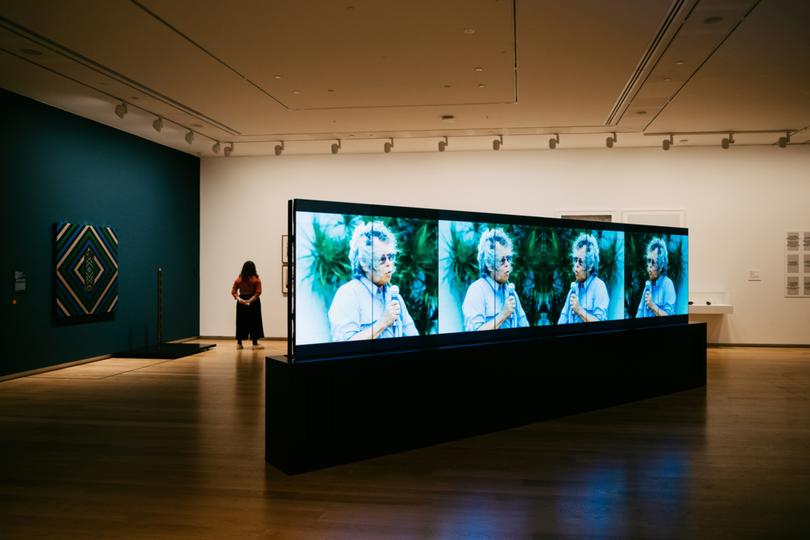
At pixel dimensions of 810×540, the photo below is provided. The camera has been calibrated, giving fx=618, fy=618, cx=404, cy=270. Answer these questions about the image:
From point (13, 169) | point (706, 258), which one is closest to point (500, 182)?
point (706, 258)

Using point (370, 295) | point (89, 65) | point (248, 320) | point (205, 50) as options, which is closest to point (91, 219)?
point (248, 320)

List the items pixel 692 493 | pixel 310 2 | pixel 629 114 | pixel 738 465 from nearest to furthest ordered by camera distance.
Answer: pixel 692 493, pixel 738 465, pixel 310 2, pixel 629 114

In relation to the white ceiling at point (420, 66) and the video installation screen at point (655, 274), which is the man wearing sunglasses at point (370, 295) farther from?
the video installation screen at point (655, 274)

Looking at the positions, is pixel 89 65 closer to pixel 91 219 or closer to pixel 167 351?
pixel 91 219

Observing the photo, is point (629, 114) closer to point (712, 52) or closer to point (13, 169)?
point (712, 52)

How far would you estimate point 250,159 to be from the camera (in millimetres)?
12492

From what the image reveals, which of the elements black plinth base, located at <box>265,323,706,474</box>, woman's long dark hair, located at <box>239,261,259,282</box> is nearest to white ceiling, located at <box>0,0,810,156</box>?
woman's long dark hair, located at <box>239,261,259,282</box>

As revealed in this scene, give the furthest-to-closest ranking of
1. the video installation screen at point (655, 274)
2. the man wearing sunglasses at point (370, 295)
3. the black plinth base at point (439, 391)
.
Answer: the video installation screen at point (655, 274)
the man wearing sunglasses at point (370, 295)
the black plinth base at point (439, 391)

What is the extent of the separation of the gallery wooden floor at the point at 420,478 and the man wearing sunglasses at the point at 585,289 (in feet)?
3.22

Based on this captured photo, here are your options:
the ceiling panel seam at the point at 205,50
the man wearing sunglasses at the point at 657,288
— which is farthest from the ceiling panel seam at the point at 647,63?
the ceiling panel seam at the point at 205,50

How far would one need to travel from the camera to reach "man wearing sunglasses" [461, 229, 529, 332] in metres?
5.28

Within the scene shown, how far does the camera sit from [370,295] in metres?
4.56

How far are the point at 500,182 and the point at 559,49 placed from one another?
5426mm

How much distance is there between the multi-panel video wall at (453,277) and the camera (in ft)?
14.1
